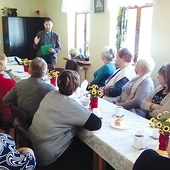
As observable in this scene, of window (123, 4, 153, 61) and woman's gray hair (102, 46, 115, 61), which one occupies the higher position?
window (123, 4, 153, 61)

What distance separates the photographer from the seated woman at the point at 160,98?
228 cm

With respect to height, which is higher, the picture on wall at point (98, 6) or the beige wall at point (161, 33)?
the picture on wall at point (98, 6)

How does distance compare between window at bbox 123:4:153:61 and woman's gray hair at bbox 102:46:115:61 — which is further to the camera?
window at bbox 123:4:153:61

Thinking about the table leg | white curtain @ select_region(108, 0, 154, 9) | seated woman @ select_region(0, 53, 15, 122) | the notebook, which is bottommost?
the table leg

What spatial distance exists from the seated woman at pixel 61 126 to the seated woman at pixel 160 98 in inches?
31.0

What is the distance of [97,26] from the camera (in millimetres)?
4676

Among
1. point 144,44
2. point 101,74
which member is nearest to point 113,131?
point 101,74

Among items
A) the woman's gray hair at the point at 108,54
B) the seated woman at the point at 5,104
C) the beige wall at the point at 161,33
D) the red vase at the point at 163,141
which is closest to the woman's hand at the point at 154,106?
the red vase at the point at 163,141

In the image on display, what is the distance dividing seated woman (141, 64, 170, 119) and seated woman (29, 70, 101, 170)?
787 mm

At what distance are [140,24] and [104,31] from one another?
2.41 feet

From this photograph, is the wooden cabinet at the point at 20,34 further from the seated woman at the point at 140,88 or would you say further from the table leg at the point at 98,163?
the table leg at the point at 98,163

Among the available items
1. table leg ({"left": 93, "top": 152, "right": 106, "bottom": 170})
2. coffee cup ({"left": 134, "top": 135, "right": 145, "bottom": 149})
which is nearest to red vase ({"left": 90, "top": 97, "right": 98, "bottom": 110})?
table leg ({"left": 93, "top": 152, "right": 106, "bottom": 170})

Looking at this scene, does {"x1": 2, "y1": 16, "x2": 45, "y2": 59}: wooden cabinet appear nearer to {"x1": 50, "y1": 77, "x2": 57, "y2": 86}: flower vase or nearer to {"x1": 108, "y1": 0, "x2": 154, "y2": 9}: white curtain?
{"x1": 108, "y1": 0, "x2": 154, "y2": 9}: white curtain

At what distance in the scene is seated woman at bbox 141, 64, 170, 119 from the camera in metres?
2.28
